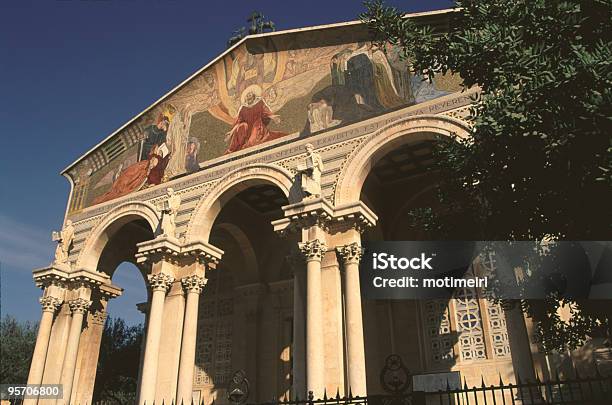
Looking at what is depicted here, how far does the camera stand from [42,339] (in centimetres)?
1877

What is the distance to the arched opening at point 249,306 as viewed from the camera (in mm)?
20328

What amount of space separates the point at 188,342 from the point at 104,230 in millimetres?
6598

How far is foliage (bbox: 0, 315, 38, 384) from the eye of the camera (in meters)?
30.0

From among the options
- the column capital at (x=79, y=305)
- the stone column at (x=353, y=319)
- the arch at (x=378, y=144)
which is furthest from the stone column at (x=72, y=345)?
the arch at (x=378, y=144)

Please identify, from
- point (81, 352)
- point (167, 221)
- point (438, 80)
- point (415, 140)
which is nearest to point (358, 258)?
point (415, 140)

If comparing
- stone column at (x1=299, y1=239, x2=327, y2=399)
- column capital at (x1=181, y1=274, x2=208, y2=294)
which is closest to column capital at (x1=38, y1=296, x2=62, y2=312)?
column capital at (x1=181, y1=274, x2=208, y2=294)

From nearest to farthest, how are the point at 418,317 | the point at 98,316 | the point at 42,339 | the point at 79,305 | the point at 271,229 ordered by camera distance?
1. the point at 418,317
2. the point at 42,339
3. the point at 79,305
4. the point at 98,316
5. the point at 271,229

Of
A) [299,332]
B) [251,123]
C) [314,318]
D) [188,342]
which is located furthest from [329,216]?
[188,342]

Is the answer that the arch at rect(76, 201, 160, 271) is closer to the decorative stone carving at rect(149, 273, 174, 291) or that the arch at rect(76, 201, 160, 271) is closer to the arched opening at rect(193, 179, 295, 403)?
the arched opening at rect(193, 179, 295, 403)

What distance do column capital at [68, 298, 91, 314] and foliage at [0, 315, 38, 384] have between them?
47.6ft

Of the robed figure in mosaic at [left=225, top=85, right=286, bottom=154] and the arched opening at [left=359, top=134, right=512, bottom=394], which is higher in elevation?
the robed figure in mosaic at [left=225, top=85, right=286, bottom=154]

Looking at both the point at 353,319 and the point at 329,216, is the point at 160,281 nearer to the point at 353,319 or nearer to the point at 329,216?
the point at 329,216

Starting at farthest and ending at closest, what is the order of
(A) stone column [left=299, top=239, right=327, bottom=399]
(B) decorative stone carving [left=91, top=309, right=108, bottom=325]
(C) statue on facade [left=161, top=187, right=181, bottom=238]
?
(B) decorative stone carving [left=91, top=309, right=108, bottom=325] < (C) statue on facade [left=161, top=187, right=181, bottom=238] < (A) stone column [left=299, top=239, right=327, bottom=399]

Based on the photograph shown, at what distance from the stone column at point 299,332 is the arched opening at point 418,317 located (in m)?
3.18
